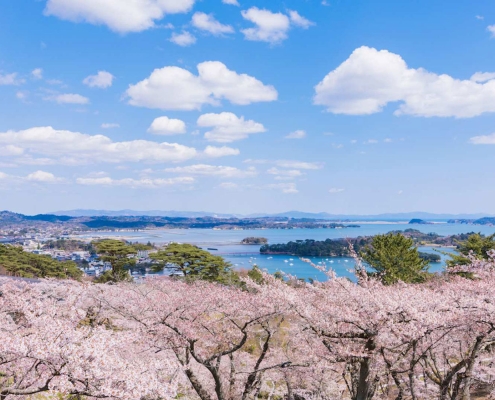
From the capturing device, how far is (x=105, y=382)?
3686 millimetres

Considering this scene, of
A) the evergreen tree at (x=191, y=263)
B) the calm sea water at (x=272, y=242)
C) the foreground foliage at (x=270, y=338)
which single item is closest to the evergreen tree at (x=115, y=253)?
the evergreen tree at (x=191, y=263)

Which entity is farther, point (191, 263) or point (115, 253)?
point (115, 253)

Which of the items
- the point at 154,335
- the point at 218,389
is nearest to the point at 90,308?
the point at 154,335

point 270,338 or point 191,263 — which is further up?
point 270,338

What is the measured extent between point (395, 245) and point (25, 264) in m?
29.0

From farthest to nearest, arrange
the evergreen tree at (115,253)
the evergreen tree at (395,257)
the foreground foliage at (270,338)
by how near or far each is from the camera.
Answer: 1. the evergreen tree at (115,253)
2. the evergreen tree at (395,257)
3. the foreground foliage at (270,338)

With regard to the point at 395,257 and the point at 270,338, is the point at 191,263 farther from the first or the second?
the point at 270,338

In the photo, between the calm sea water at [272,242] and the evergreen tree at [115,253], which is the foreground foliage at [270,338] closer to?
the calm sea water at [272,242]

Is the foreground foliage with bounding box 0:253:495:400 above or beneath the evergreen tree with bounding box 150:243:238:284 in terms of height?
above

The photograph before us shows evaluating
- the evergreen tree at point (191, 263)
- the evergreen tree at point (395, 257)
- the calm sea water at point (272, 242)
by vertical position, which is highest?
the evergreen tree at point (395, 257)

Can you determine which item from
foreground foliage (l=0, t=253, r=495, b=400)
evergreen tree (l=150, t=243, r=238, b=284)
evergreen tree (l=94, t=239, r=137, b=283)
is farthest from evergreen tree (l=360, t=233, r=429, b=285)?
evergreen tree (l=94, t=239, r=137, b=283)

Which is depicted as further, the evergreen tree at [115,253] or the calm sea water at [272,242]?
the calm sea water at [272,242]

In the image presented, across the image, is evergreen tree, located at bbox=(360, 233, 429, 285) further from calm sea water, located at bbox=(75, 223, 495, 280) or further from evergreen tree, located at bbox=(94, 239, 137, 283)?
evergreen tree, located at bbox=(94, 239, 137, 283)

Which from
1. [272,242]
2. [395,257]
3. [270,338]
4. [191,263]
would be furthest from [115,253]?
[272,242]
